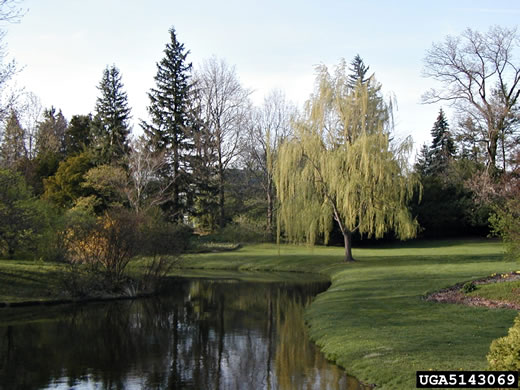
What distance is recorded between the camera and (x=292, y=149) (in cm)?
3039

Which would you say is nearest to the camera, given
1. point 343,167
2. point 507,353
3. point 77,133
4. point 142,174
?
point 507,353

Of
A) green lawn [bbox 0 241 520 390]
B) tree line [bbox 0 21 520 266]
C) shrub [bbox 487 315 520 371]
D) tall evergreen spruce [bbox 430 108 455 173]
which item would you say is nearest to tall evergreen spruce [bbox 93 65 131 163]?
tree line [bbox 0 21 520 266]

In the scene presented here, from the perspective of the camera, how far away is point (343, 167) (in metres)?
29.7

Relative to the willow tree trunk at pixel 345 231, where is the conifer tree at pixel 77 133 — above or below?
above

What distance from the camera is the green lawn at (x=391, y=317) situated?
982 cm

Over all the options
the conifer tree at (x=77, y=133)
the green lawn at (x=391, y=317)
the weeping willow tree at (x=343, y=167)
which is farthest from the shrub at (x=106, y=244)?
the conifer tree at (x=77, y=133)

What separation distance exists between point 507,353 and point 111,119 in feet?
167

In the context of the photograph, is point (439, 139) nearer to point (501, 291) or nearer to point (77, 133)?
point (77, 133)

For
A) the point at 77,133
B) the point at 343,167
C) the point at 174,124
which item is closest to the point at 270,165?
the point at 343,167

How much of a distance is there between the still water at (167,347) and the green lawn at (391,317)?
0.64 meters

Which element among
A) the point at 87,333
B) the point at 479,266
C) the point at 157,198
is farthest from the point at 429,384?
the point at 157,198

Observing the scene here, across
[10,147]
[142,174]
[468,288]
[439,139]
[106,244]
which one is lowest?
[468,288]

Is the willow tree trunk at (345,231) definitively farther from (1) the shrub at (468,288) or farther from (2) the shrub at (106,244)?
(1) the shrub at (468,288)

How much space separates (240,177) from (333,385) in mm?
48670
